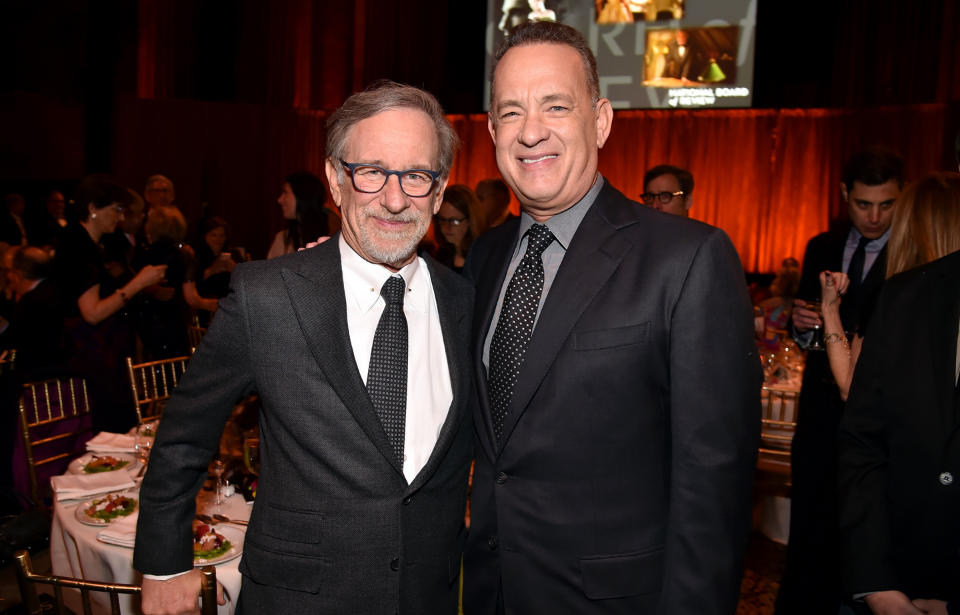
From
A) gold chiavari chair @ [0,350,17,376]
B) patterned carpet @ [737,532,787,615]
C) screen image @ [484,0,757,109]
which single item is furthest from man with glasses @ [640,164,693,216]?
screen image @ [484,0,757,109]

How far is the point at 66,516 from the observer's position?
2.12 meters

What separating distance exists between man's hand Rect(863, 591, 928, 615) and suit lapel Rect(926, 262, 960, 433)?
0.37 meters

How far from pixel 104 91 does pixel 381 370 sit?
985 cm

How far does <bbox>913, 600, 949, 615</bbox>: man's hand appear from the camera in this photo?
1.43 meters

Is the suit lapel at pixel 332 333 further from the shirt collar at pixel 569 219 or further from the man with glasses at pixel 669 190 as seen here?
the man with glasses at pixel 669 190

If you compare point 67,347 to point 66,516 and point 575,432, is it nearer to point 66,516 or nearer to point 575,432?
point 66,516

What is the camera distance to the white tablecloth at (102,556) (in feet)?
5.85

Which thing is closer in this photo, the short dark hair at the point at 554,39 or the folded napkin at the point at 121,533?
the short dark hair at the point at 554,39

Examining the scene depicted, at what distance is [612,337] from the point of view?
137 cm

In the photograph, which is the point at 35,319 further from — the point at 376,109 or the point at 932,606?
the point at 932,606

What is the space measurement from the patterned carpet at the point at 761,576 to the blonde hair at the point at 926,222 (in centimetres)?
162

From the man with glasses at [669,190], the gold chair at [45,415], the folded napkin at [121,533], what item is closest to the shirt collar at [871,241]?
the man with glasses at [669,190]

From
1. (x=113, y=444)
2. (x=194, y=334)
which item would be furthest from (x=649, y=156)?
(x=113, y=444)

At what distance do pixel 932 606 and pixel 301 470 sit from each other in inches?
53.0
